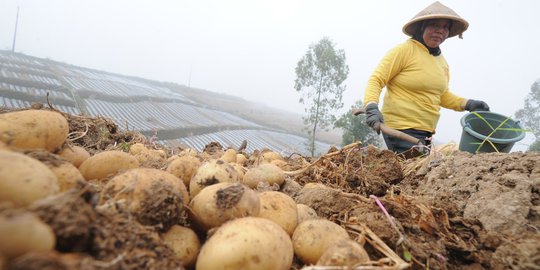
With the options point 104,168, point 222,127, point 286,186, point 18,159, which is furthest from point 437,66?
point 222,127

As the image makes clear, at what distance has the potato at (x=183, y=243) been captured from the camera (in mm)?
1206

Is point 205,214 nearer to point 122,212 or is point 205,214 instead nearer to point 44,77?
point 122,212

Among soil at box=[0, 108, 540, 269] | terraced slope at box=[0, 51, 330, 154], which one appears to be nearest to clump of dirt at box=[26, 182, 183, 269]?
soil at box=[0, 108, 540, 269]

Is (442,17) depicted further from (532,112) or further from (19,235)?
(532,112)

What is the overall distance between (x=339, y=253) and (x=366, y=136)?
545 inches

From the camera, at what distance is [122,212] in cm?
109

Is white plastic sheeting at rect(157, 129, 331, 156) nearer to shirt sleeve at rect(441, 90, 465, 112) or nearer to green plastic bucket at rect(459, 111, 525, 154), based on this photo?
shirt sleeve at rect(441, 90, 465, 112)

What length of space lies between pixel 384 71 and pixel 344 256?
367cm

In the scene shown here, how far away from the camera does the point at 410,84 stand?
4.30 metres

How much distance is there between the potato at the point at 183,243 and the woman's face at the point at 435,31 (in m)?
4.28

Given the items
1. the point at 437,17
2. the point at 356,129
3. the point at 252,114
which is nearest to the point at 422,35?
the point at 437,17

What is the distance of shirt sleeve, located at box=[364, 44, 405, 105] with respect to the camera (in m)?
4.23

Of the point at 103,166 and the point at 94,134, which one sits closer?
the point at 103,166

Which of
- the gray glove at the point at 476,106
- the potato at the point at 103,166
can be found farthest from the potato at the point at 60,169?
the gray glove at the point at 476,106
